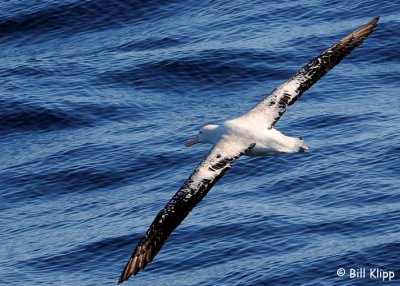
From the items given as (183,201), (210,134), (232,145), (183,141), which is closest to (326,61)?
(210,134)

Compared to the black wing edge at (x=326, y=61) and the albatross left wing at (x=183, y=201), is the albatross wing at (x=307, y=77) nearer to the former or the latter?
the black wing edge at (x=326, y=61)

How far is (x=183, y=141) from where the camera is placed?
1415 inches

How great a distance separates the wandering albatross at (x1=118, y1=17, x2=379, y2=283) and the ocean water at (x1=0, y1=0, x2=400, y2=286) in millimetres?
5098

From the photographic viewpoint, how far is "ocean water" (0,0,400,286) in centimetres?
3009

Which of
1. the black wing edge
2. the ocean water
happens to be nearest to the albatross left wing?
the black wing edge

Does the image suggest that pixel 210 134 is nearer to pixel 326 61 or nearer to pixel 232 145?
pixel 232 145

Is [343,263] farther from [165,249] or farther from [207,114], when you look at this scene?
[207,114]

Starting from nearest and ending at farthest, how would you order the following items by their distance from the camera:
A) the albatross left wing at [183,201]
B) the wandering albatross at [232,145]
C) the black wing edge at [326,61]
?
the albatross left wing at [183,201] < the wandering albatross at [232,145] < the black wing edge at [326,61]

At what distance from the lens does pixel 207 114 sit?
38.1m

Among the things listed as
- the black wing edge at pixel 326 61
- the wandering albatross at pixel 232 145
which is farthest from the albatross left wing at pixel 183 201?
the black wing edge at pixel 326 61

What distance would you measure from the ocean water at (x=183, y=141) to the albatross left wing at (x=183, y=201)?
5697mm

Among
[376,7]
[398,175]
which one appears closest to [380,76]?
[376,7]

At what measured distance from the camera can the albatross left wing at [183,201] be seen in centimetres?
2194

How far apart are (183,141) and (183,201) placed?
43.7ft
